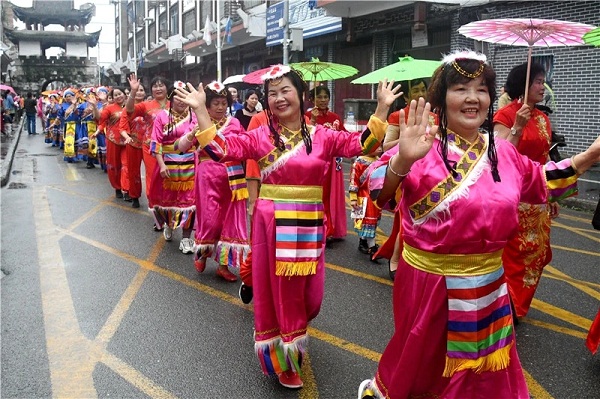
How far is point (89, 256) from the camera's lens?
21.6 ft

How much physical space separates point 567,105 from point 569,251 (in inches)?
231

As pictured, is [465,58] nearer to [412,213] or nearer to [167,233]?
[412,213]

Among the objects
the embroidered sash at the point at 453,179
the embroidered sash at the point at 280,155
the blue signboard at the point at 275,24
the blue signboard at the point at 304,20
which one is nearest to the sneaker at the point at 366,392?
the embroidered sash at the point at 453,179

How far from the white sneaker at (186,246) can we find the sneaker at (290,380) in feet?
11.5

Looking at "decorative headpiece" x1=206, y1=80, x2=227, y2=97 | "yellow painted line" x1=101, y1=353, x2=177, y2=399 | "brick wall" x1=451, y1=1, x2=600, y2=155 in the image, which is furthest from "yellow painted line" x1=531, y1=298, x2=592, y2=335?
"brick wall" x1=451, y1=1, x2=600, y2=155

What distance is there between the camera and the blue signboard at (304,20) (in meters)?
18.2

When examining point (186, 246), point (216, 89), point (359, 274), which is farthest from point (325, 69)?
point (359, 274)

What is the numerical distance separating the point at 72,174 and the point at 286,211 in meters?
11.9

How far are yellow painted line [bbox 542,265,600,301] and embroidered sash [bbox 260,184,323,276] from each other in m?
3.02

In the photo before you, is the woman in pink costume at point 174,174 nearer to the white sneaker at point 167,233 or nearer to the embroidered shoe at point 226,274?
the white sneaker at point 167,233

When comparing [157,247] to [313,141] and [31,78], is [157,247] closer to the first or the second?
[313,141]

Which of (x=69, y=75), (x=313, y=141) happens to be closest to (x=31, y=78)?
(x=69, y=75)

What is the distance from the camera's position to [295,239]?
132 inches

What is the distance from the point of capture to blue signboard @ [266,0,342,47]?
18219 millimetres
